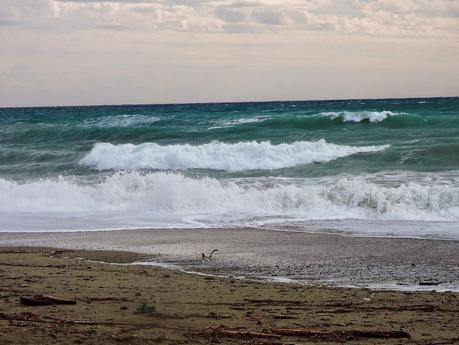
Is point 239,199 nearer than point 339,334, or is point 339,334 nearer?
point 339,334

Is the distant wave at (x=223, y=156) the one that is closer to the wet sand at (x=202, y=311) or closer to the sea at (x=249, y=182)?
the sea at (x=249, y=182)

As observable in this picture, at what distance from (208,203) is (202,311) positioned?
33.8 ft

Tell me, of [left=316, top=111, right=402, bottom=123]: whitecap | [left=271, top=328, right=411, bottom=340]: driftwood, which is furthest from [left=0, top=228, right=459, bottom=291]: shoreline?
[left=316, top=111, right=402, bottom=123]: whitecap

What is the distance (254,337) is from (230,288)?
2.39m

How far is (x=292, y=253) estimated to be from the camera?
1084 centimetres

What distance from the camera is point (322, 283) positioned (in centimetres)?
853

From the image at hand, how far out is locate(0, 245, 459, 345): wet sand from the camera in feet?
18.5

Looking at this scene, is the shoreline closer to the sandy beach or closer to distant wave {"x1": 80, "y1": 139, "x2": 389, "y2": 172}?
the sandy beach

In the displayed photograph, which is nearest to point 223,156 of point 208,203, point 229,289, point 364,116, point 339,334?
point 208,203

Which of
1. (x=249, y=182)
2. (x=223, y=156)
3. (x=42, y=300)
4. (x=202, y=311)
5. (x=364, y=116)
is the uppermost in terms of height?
(x=364, y=116)

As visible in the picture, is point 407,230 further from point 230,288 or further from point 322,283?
point 230,288

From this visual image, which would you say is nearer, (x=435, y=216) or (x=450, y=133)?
(x=435, y=216)

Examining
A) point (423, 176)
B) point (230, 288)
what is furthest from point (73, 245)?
point (423, 176)

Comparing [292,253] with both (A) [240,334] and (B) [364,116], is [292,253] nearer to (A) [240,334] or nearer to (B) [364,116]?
(A) [240,334]
